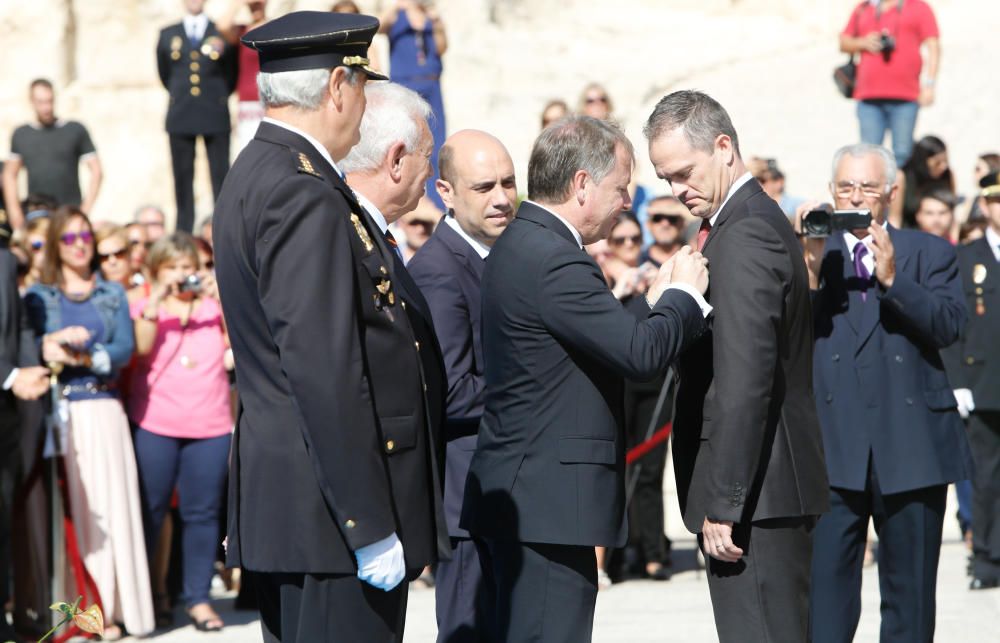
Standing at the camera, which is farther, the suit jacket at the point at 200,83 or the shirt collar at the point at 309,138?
the suit jacket at the point at 200,83

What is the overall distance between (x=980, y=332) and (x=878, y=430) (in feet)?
11.8

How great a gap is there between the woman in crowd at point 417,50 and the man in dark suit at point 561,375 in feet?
27.1

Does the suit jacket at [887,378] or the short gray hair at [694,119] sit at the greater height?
the short gray hair at [694,119]

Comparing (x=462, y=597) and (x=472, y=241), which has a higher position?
(x=472, y=241)

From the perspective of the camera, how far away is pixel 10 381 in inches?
280

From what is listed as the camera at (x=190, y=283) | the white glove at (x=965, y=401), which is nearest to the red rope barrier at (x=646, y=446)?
the white glove at (x=965, y=401)

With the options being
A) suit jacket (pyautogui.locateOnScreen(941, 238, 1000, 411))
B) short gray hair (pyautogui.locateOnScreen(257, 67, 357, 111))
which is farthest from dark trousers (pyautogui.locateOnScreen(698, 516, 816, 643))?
suit jacket (pyautogui.locateOnScreen(941, 238, 1000, 411))

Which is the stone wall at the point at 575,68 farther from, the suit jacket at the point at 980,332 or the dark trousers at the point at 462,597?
the dark trousers at the point at 462,597

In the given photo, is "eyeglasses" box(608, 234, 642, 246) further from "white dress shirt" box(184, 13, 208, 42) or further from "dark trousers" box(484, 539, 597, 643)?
"white dress shirt" box(184, 13, 208, 42)

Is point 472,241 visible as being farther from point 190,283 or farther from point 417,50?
point 417,50

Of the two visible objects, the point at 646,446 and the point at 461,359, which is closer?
the point at 461,359

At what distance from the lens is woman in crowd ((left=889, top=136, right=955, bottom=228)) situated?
36.8 feet

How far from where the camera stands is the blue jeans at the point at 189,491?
311 inches

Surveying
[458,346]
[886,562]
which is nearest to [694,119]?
[458,346]
